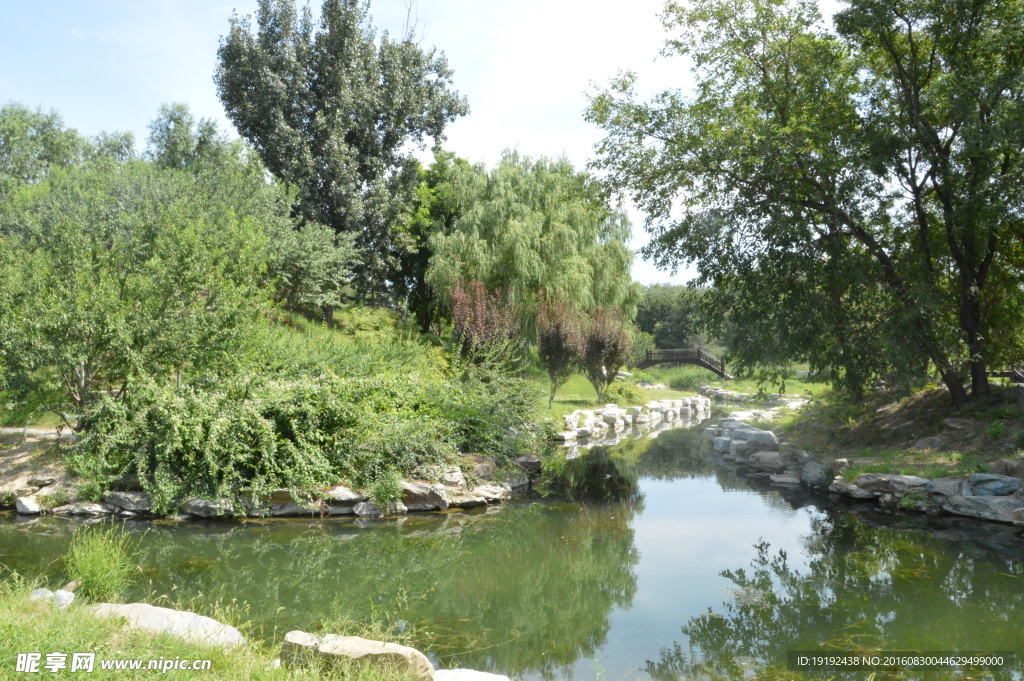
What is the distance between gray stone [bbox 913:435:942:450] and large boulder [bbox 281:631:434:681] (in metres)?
10.7

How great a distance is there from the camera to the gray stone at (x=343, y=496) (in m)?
9.98

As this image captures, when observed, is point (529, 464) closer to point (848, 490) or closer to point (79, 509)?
point (848, 490)

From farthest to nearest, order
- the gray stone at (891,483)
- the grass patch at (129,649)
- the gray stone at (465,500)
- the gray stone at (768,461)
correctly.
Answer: the gray stone at (768,461) < the gray stone at (465,500) < the gray stone at (891,483) < the grass patch at (129,649)

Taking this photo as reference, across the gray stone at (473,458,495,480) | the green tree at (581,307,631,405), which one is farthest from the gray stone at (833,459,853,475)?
the green tree at (581,307,631,405)

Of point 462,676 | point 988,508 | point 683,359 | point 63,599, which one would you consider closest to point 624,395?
point 683,359

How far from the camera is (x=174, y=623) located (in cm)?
469

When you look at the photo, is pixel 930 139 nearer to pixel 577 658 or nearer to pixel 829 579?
pixel 829 579

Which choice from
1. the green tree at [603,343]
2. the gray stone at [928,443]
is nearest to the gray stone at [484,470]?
the gray stone at [928,443]

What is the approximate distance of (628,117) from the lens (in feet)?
45.9

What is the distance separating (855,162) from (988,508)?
616 centimetres

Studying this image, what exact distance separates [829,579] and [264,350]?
945cm

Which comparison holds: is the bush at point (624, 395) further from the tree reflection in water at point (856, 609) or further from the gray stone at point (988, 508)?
the tree reflection in water at point (856, 609)

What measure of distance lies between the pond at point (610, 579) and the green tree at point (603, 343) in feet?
37.8

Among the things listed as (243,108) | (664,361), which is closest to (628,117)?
(243,108)
